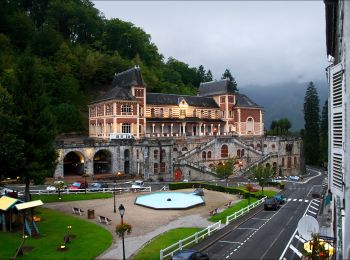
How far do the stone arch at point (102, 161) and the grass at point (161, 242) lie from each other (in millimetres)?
37329

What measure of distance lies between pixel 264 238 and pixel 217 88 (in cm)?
6371

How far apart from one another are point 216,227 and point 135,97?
4527 centimetres

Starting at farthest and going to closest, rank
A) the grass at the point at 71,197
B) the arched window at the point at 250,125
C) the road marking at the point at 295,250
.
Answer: the arched window at the point at 250,125 < the grass at the point at 71,197 < the road marking at the point at 295,250

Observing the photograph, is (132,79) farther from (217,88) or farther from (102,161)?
(217,88)

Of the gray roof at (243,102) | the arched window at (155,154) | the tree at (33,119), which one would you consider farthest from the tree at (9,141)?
the gray roof at (243,102)

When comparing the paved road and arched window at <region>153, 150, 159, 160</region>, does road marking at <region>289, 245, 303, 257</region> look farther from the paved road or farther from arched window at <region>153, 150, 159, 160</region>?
arched window at <region>153, 150, 159, 160</region>

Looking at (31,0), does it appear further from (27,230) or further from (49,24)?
(27,230)

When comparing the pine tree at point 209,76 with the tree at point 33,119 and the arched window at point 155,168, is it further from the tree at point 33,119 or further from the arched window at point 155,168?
the tree at point 33,119

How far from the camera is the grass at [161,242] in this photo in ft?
82.2

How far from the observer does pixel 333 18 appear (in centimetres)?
1472

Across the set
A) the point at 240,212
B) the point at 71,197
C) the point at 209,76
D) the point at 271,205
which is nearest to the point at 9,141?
the point at 71,197

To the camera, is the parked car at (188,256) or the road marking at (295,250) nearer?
the parked car at (188,256)

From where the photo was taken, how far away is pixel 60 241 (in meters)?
28.7

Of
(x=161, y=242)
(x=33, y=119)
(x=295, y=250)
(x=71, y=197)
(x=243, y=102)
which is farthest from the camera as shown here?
(x=243, y=102)
